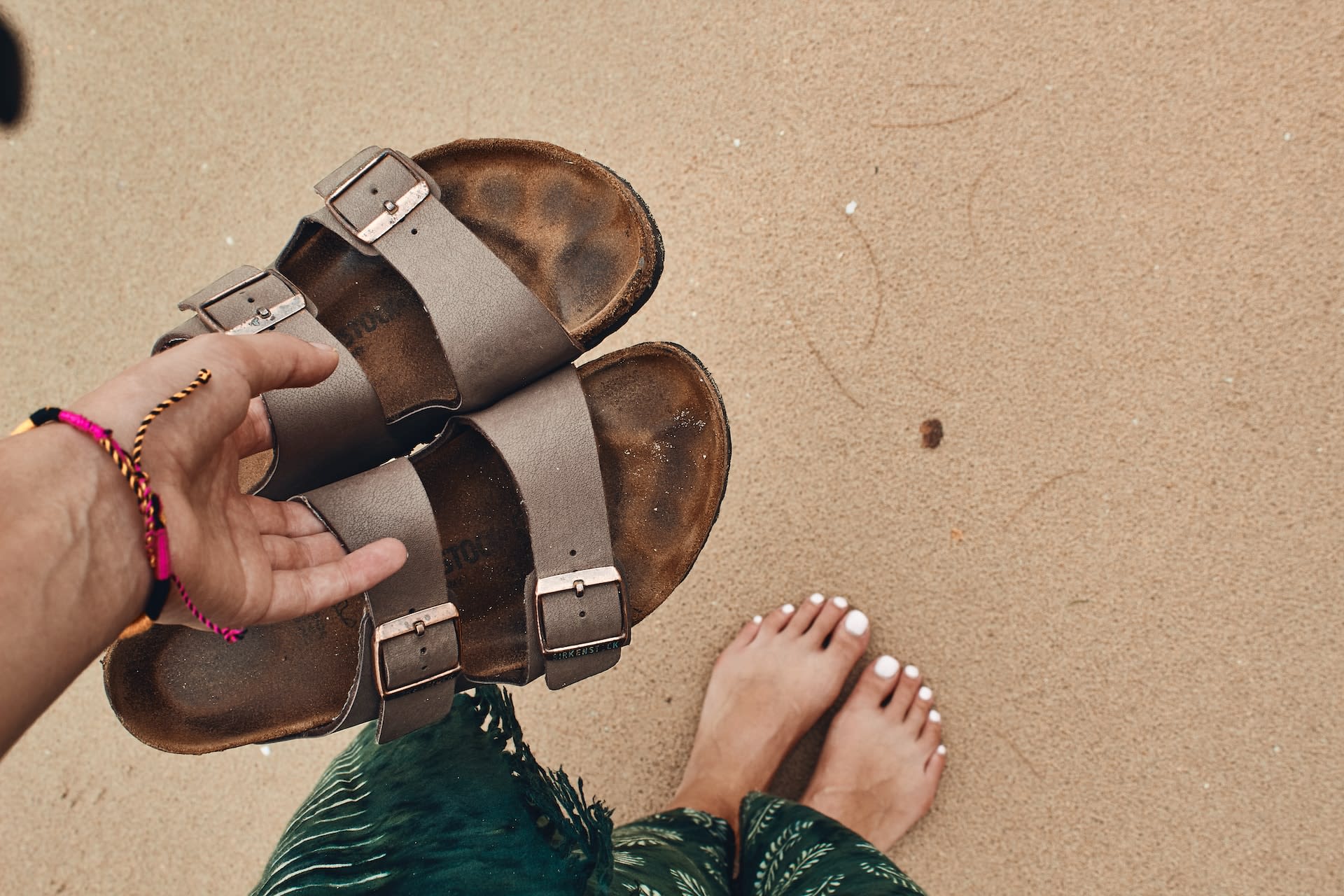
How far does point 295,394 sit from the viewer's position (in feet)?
2.14

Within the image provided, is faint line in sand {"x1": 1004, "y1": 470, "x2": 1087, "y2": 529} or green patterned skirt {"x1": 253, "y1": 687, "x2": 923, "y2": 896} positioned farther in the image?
faint line in sand {"x1": 1004, "y1": 470, "x2": 1087, "y2": 529}

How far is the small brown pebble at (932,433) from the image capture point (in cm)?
91

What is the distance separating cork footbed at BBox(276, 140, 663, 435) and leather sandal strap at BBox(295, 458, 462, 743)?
0.11 meters

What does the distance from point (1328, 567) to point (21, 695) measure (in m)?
1.14

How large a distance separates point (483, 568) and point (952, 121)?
0.72 meters

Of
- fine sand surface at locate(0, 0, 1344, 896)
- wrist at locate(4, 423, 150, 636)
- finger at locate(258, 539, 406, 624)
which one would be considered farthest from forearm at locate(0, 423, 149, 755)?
fine sand surface at locate(0, 0, 1344, 896)

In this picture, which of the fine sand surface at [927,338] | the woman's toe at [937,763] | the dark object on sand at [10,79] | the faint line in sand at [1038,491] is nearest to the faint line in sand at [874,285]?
the fine sand surface at [927,338]

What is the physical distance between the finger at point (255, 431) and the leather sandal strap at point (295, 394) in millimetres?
11

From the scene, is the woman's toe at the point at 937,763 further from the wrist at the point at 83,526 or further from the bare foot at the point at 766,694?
the wrist at the point at 83,526

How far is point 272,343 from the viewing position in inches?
21.3

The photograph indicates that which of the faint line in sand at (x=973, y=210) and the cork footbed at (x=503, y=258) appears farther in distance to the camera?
the faint line in sand at (x=973, y=210)

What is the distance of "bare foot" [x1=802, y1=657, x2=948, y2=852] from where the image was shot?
894 mm

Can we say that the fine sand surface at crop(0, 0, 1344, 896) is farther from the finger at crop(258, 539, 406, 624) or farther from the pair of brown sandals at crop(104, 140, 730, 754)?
the finger at crop(258, 539, 406, 624)

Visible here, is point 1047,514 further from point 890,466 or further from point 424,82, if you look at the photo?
point 424,82
